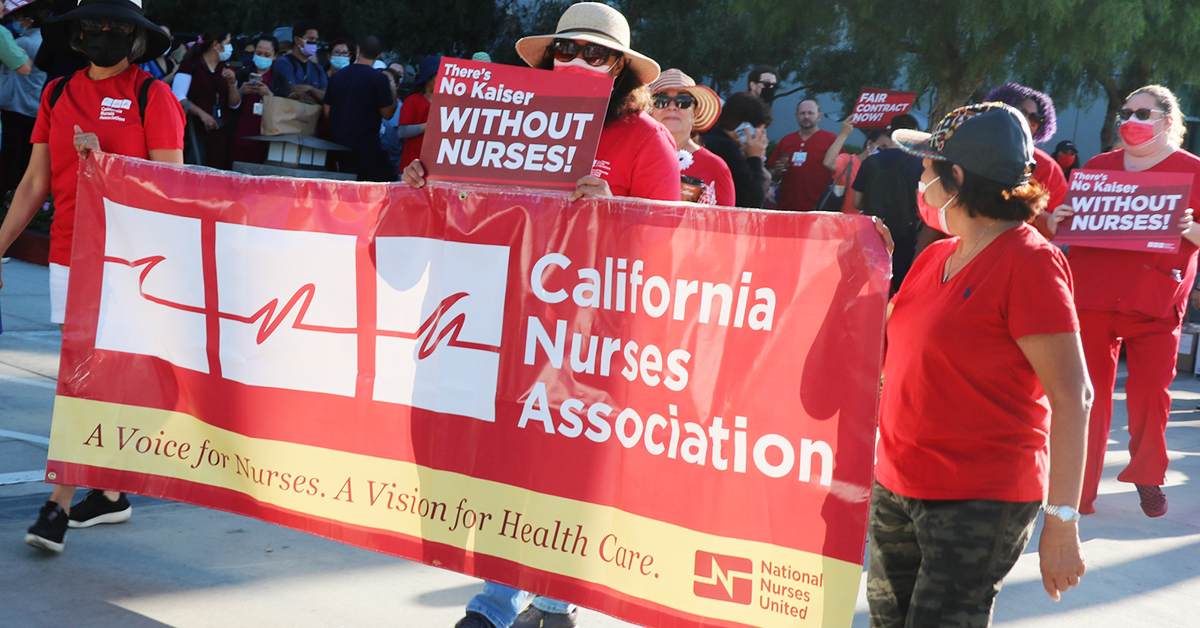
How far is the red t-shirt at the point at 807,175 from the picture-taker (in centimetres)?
862

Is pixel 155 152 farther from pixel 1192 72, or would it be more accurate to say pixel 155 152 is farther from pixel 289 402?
pixel 1192 72

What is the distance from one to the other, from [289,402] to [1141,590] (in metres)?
3.49

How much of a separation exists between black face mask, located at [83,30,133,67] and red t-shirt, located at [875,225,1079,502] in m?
3.08

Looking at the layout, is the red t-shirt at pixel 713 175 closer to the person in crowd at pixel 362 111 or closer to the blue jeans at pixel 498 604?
the blue jeans at pixel 498 604

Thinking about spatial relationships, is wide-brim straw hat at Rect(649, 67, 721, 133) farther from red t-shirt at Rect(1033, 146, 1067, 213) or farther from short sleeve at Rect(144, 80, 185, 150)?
short sleeve at Rect(144, 80, 185, 150)

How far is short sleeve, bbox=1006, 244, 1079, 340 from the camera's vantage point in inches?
90.3

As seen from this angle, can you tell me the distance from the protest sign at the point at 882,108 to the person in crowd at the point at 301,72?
5.70 m

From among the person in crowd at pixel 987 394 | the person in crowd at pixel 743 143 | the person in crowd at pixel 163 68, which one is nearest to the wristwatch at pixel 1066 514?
the person in crowd at pixel 987 394

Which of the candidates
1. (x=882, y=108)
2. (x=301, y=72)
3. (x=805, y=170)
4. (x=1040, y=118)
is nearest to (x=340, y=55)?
(x=301, y=72)

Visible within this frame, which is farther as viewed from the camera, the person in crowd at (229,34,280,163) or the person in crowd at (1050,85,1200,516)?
the person in crowd at (229,34,280,163)

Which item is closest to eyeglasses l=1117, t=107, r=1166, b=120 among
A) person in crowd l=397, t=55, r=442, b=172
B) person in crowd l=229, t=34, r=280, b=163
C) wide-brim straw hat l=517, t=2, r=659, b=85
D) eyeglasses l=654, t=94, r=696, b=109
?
eyeglasses l=654, t=94, r=696, b=109

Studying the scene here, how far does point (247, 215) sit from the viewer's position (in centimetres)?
348

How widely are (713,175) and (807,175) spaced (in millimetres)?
3613

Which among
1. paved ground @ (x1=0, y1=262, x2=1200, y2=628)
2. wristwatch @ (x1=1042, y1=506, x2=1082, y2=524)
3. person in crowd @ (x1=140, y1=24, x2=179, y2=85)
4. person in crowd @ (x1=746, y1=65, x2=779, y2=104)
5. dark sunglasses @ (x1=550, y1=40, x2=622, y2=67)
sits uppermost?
person in crowd @ (x1=746, y1=65, x2=779, y2=104)
